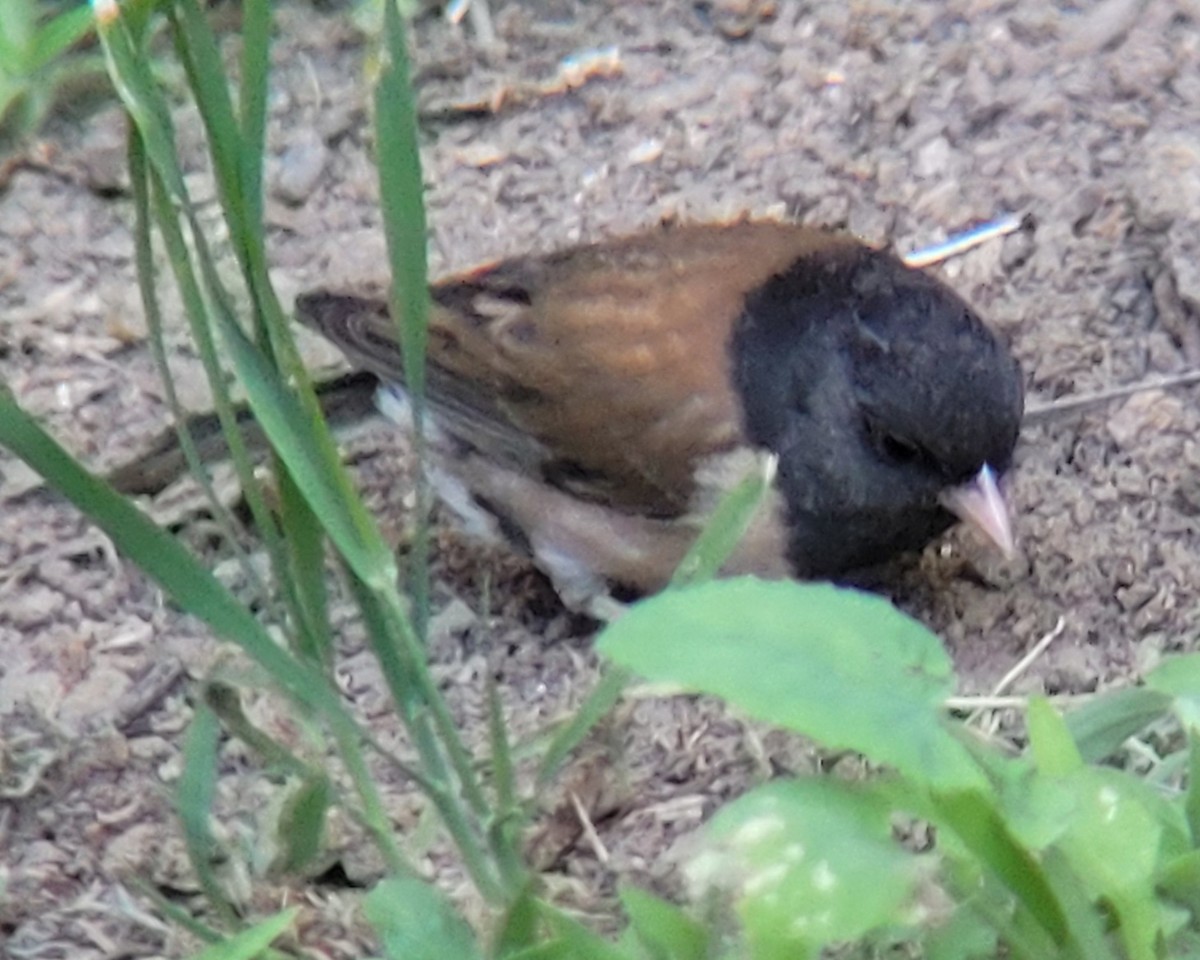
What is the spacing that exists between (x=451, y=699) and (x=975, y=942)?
4.30ft

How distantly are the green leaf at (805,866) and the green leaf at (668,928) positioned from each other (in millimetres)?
188

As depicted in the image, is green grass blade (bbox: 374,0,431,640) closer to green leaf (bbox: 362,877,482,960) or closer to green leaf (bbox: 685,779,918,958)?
green leaf (bbox: 362,877,482,960)

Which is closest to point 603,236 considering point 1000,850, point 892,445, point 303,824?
point 892,445

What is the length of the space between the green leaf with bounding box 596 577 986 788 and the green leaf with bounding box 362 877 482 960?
0.50 meters

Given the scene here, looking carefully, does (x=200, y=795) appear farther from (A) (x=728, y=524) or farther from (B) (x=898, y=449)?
(B) (x=898, y=449)

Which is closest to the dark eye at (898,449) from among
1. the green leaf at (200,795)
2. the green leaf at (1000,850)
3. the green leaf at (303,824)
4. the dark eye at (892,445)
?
the dark eye at (892,445)

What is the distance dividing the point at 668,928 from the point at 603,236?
2079 millimetres

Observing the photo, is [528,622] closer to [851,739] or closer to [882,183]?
[882,183]

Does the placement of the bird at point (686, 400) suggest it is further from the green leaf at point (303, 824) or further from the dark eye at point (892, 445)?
the green leaf at point (303, 824)

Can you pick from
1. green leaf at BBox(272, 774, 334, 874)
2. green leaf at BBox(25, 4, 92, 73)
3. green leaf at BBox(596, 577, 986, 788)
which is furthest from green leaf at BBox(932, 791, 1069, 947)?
green leaf at BBox(25, 4, 92, 73)

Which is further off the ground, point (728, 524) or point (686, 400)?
point (728, 524)

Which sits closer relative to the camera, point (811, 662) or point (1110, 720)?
point (811, 662)

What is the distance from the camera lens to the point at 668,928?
5.51 ft

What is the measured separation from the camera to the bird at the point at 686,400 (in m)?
2.86
